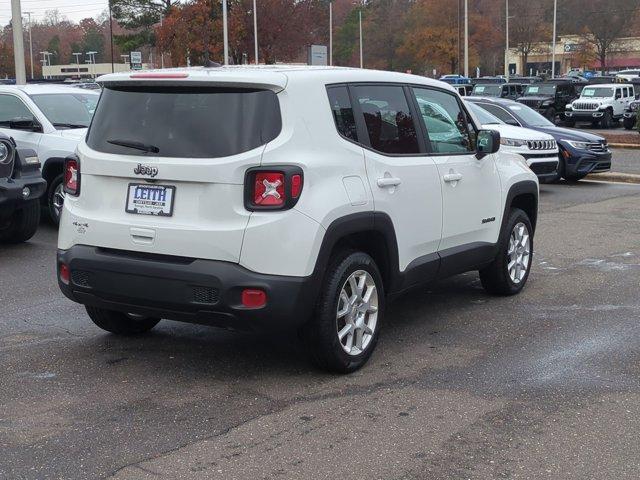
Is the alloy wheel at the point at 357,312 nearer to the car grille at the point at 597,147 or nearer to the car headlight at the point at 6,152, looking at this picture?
the car headlight at the point at 6,152

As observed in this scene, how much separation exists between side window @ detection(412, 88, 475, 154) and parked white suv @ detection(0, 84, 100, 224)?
5825mm

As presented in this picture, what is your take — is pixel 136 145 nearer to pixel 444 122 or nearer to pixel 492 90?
pixel 444 122

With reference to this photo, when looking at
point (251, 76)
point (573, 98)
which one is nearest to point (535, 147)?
point (251, 76)

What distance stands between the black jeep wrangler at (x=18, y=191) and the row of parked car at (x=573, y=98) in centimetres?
2689

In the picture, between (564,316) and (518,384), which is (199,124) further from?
(564,316)

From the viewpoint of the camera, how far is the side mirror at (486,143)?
22.1 ft

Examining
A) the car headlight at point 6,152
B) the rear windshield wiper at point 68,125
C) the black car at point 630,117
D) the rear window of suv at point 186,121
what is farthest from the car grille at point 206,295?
the black car at point 630,117

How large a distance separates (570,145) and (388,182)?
1224 centimetres

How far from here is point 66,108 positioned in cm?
1195

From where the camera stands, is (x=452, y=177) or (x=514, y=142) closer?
(x=452, y=177)

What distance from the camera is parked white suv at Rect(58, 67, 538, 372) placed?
16.1 feet

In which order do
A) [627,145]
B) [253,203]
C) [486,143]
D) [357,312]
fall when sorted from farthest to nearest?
[627,145] → [486,143] → [357,312] → [253,203]

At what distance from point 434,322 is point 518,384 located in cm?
155


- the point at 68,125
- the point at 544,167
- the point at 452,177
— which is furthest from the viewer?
the point at 544,167
